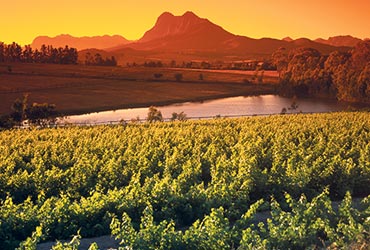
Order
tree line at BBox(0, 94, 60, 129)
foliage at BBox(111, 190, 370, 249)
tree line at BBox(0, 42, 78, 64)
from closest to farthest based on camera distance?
foliage at BBox(111, 190, 370, 249) → tree line at BBox(0, 94, 60, 129) → tree line at BBox(0, 42, 78, 64)

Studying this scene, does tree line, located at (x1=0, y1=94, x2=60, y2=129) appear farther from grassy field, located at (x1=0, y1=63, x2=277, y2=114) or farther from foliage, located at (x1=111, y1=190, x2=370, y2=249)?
foliage, located at (x1=111, y1=190, x2=370, y2=249)

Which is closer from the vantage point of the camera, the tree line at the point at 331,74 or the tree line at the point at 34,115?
the tree line at the point at 34,115

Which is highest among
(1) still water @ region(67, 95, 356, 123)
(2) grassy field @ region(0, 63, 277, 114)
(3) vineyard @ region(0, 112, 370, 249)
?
(3) vineyard @ region(0, 112, 370, 249)

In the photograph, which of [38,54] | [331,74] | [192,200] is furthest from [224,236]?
[38,54]

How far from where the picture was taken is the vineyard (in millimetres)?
10875

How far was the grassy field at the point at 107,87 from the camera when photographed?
314ft

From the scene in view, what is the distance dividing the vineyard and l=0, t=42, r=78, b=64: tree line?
130 m

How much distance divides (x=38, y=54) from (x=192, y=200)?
476ft

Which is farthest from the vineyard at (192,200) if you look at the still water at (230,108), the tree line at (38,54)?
the tree line at (38,54)

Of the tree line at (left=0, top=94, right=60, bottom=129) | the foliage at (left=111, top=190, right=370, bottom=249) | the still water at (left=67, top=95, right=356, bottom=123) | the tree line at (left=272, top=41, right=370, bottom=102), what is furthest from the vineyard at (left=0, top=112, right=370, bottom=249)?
the tree line at (left=272, top=41, right=370, bottom=102)

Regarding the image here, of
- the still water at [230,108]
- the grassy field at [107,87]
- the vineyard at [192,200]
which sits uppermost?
the vineyard at [192,200]

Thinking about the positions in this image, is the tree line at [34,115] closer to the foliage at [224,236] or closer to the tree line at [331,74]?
the foliage at [224,236]

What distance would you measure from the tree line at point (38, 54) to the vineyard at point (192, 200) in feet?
425

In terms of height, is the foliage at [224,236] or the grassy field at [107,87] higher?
the foliage at [224,236]
